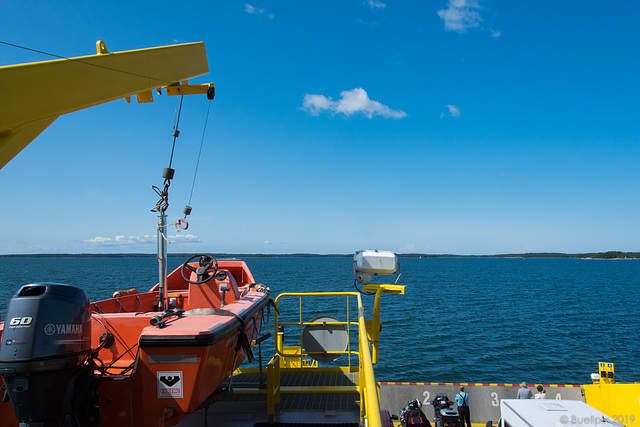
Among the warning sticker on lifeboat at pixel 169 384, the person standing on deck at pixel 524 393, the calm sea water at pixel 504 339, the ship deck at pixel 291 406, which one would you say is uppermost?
the warning sticker on lifeboat at pixel 169 384

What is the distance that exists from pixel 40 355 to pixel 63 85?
2.20m

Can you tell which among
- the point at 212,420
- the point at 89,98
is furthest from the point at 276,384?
the point at 89,98

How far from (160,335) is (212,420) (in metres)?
1.84

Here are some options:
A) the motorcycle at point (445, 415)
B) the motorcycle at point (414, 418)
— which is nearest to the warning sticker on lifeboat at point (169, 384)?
the motorcycle at point (414, 418)

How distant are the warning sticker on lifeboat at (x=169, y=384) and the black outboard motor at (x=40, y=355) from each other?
712 mm

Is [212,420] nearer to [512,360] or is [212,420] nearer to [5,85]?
[5,85]

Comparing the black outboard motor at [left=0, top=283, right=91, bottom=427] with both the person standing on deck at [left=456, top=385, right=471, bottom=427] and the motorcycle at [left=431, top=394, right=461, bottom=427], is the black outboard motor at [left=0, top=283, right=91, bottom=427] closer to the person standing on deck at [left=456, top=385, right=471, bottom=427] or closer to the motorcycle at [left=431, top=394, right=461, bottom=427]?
the motorcycle at [left=431, top=394, right=461, bottom=427]

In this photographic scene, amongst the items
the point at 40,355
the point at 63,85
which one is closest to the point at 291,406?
the point at 40,355

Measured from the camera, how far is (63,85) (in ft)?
10.1

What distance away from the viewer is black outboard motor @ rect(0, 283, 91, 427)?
11.0 ft

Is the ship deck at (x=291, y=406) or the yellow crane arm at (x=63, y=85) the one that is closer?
the yellow crane arm at (x=63, y=85)

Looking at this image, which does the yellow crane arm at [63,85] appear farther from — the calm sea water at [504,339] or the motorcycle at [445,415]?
the calm sea water at [504,339]

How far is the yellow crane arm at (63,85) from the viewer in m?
2.72

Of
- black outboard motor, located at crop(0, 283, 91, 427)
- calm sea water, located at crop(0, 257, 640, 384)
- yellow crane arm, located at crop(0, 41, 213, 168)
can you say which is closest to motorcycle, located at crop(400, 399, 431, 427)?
black outboard motor, located at crop(0, 283, 91, 427)
